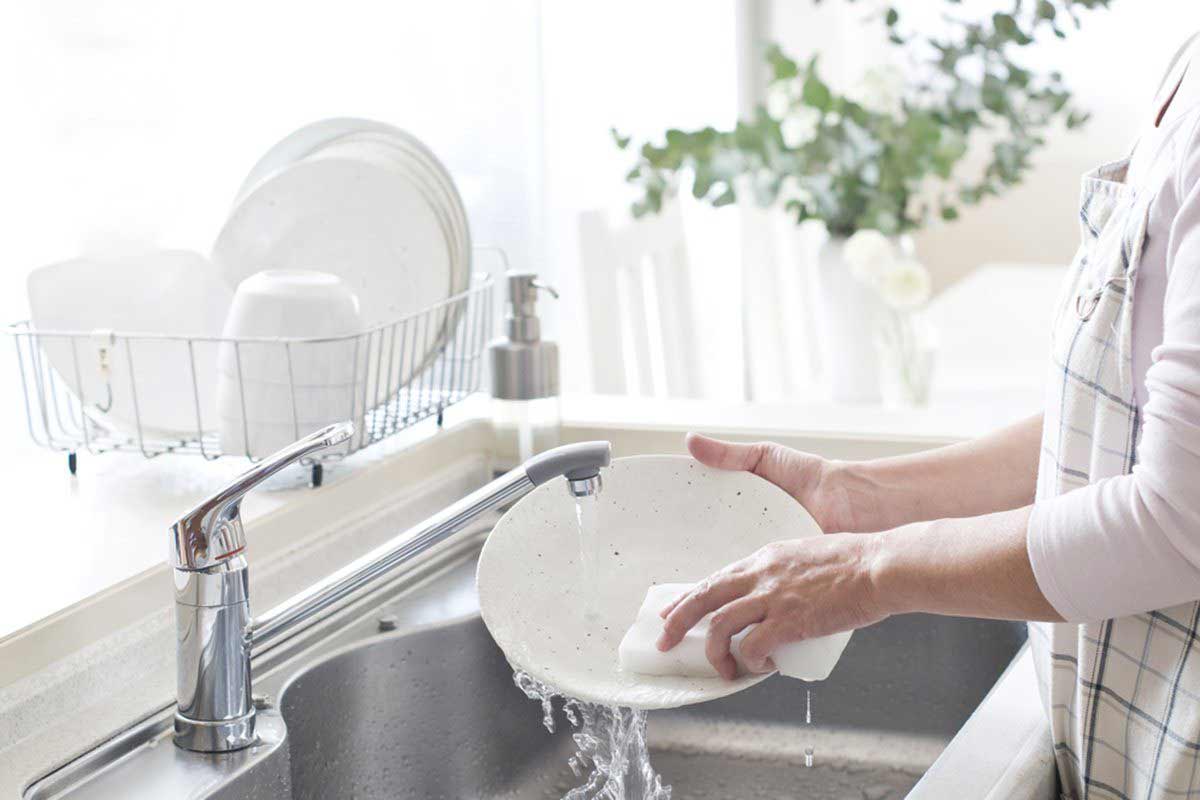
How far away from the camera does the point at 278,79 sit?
1491mm

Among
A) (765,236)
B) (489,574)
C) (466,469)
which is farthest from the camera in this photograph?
(765,236)

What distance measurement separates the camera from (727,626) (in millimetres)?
898

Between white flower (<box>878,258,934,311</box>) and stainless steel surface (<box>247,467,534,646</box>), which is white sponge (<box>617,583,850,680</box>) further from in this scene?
white flower (<box>878,258,934,311</box>)

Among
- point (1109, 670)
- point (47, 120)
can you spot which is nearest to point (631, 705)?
point (1109, 670)

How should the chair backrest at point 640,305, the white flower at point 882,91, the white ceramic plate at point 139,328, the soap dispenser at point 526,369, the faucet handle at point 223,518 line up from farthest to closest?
the chair backrest at point 640,305
the white flower at point 882,91
the soap dispenser at point 526,369
the white ceramic plate at point 139,328
the faucet handle at point 223,518

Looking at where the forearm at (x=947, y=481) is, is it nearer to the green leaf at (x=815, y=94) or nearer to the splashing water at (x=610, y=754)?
the splashing water at (x=610, y=754)

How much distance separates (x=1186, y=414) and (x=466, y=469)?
851 millimetres

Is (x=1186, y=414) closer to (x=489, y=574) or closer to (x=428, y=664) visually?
(x=489, y=574)

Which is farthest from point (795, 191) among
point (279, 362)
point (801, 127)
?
point (279, 362)

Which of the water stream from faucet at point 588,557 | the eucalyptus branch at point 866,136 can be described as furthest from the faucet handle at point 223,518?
the eucalyptus branch at point 866,136

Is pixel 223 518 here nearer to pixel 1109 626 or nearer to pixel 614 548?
pixel 614 548

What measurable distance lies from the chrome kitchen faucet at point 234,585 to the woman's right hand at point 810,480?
0.26 meters

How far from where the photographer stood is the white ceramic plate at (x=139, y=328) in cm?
120

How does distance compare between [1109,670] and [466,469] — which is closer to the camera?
[1109,670]
